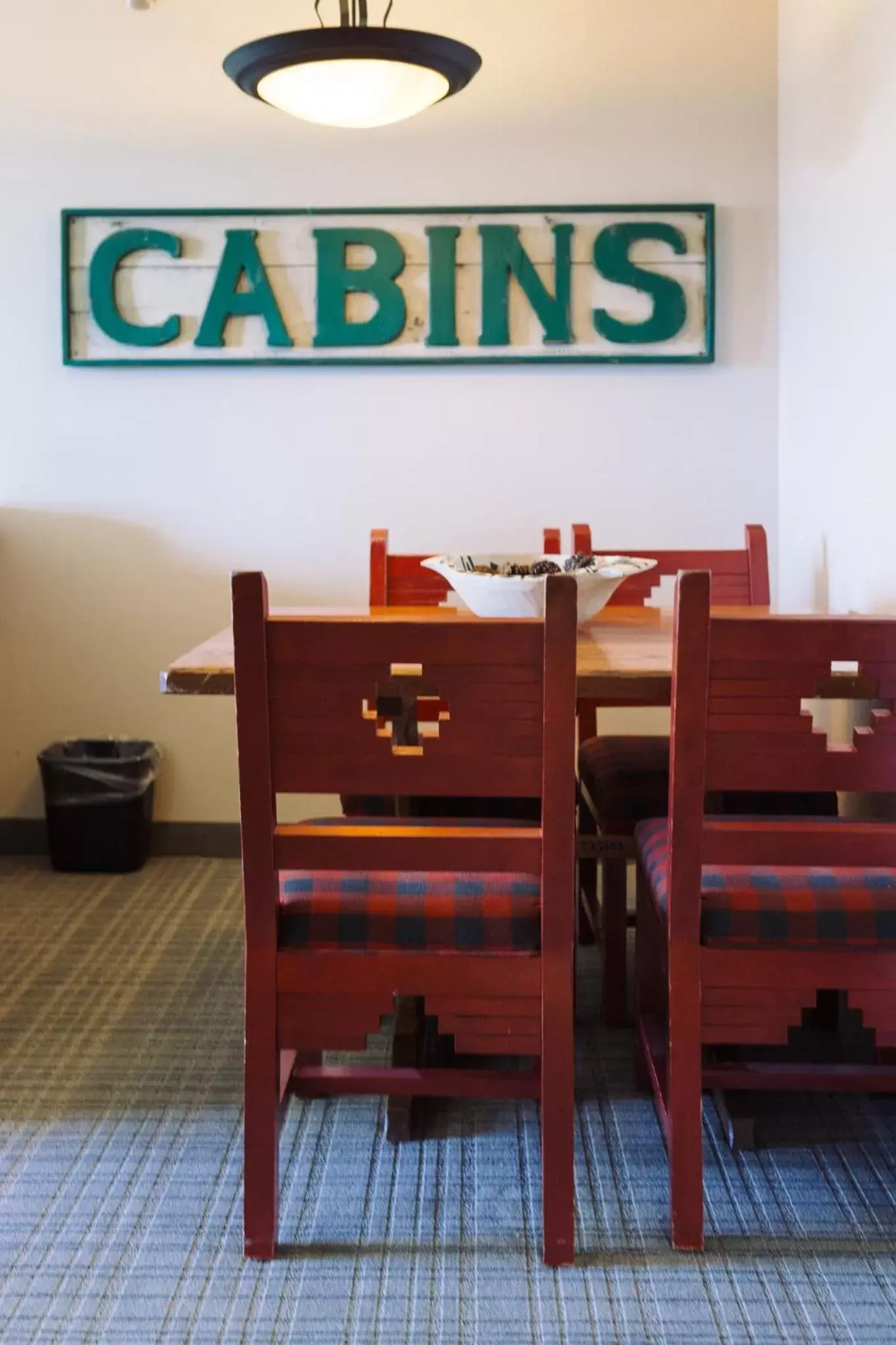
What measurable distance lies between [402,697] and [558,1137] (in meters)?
0.63

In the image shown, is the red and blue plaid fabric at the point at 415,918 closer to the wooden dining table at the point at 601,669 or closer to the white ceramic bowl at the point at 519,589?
the wooden dining table at the point at 601,669

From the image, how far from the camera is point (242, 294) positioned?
324cm

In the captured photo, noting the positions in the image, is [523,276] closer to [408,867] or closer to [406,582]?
[406,582]

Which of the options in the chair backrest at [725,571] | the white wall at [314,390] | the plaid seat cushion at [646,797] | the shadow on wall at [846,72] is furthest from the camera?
the white wall at [314,390]

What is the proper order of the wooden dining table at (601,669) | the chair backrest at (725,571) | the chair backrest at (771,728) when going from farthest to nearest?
the chair backrest at (725,571)
the wooden dining table at (601,669)
the chair backrest at (771,728)

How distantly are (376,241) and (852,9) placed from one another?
4.20ft

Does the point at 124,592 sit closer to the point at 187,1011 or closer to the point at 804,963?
the point at 187,1011

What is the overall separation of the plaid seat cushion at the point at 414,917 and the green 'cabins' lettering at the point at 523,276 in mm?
2035

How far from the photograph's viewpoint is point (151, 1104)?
2.04 meters

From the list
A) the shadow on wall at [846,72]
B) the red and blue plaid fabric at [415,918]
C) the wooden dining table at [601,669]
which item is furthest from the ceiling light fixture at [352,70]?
the red and blue plaid fabric at [415,918]

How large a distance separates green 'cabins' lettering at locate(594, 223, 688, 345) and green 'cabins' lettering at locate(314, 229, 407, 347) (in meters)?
0.55

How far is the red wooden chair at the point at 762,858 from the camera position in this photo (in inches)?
58.4

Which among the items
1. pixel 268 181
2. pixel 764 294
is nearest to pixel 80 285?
pixel 268 181

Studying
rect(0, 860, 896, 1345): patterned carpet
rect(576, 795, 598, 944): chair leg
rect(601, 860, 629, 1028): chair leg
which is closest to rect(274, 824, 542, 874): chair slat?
rect(0, 860, 896, 1345): patterned carpet
